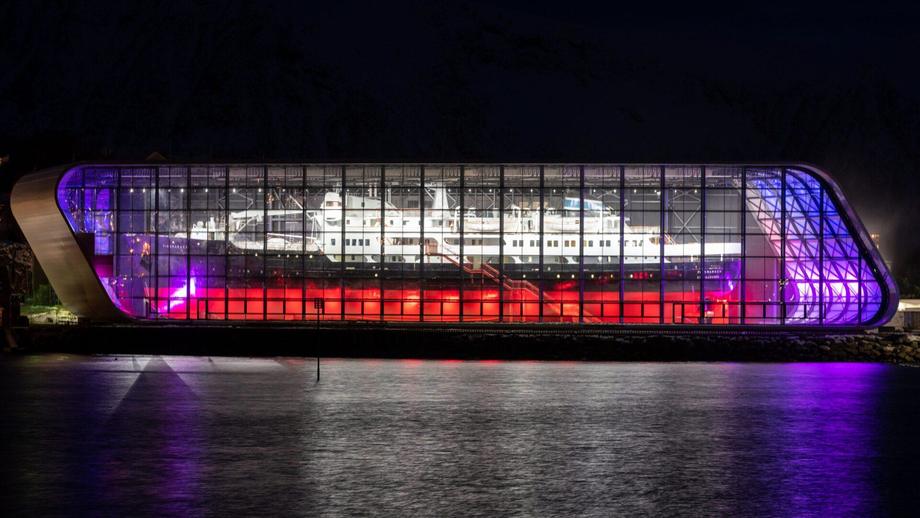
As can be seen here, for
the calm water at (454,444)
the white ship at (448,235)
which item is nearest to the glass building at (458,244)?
the white ship at (448,235)

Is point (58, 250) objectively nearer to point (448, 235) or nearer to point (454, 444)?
point (448, 235)

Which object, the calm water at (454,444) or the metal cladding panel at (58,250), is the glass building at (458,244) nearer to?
the metal cladding panel at (58,250)

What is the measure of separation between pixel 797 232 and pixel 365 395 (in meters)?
33.0

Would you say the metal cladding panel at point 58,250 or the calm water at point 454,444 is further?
the metal cladding panel at point 58,250

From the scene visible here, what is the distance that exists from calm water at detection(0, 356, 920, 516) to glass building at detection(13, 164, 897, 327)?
57.5 feet

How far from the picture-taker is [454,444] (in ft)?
98.4

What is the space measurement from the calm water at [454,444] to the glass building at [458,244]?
1752 centimetres

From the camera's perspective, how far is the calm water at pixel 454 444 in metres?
23.6

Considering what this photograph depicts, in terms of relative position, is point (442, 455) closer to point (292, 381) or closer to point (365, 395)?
point (365, 395)

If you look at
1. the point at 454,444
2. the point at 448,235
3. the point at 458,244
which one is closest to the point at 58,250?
the point at 448,235

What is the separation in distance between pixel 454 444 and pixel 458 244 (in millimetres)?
37525

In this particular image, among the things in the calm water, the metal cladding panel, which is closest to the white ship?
the metal cladding panel

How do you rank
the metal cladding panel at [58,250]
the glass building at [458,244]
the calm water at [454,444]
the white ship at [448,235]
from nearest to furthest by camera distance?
1. the calm water at [454,444]
2. the glass building at [458,244]
3. the white ship at [448,235]
4. the metal cladding panel at [58,250]

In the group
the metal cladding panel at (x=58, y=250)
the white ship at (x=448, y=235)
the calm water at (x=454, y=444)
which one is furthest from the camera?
the metal cladding panel at (x=58, y=250)
